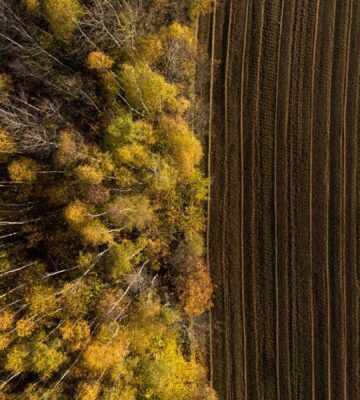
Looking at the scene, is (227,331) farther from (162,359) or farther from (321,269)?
(321,269)

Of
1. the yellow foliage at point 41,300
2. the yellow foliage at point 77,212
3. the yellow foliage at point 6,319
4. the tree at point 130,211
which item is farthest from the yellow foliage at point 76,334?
the tree at point 130,211

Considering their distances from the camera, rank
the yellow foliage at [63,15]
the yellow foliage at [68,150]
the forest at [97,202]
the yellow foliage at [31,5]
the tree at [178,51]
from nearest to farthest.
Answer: the yellow foliage at [68,150]
the forest at [97,202]
the yellow foliage at [63,15]
the yellow foliage at [31,5]
the tree at [178,51]

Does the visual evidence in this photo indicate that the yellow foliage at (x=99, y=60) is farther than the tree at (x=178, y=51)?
No

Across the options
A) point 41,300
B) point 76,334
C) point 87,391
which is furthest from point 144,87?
point 87,391

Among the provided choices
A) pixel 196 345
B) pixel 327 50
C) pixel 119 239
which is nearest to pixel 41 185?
pixel 119 239

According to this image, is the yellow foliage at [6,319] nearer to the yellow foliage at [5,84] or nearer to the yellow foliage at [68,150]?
the yellow foliage at [68,150]

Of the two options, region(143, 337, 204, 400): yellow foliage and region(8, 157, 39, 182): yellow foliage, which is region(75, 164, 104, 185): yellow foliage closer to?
region(8, 157, 39, 182): yellow foliage
